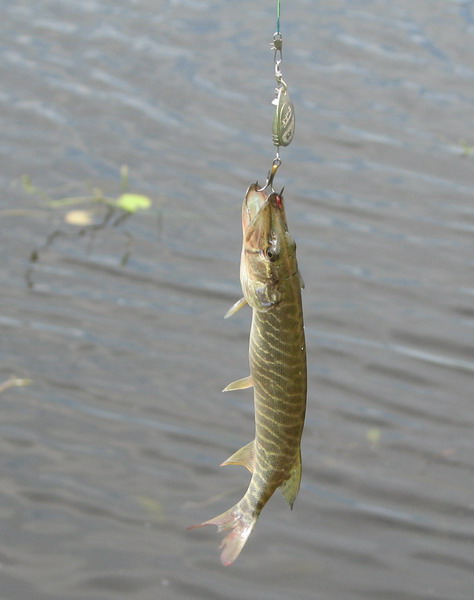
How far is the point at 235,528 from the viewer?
114 inches

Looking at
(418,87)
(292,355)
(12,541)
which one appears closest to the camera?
(292,355)

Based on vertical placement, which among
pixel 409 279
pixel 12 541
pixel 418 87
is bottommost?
pixel 12 541

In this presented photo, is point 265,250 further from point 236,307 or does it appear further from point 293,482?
point 293,482

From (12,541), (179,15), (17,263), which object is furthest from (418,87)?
(12,541)

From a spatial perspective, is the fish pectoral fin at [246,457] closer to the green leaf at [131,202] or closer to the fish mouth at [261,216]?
the fish mouth at [261,216]

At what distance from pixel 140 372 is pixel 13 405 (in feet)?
2.83

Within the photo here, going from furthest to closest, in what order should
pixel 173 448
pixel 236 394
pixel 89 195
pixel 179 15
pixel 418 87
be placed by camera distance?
pixel 179 15 < pixel 418 87 < pixel 89 195 < pixel 236 394 < pixel 173 448

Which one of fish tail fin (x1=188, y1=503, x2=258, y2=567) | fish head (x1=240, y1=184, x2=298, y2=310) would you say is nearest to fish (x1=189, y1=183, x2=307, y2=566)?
fish head (x1=240, y1=184, x2=298, y2=310)

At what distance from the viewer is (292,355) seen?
265cm

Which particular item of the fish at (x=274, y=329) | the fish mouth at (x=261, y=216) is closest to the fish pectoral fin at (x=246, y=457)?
the fish at (x=274, y=329)

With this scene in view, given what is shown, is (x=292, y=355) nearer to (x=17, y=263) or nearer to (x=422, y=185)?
(x=17, y=263)

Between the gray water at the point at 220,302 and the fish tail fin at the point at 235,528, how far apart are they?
2.70 metres

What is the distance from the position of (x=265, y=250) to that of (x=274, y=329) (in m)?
0.21

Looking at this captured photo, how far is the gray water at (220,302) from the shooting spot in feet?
18.8
